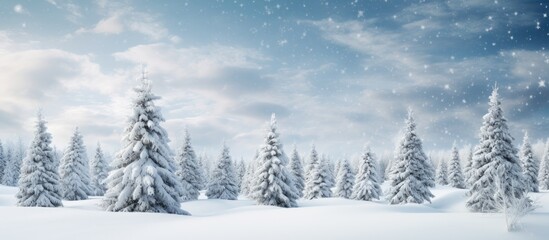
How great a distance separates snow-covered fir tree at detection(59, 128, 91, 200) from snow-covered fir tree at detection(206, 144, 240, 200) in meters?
Answer: 15.9

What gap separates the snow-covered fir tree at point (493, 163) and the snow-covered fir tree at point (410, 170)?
32.1 feet

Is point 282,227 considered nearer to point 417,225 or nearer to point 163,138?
point 417,225

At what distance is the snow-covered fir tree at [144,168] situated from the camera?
21.4 meters

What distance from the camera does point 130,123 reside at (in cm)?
2300

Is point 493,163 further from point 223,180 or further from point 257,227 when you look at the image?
point 223,180

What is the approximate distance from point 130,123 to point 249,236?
14115 mm

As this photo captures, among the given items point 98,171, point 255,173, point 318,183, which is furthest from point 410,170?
point 98,171

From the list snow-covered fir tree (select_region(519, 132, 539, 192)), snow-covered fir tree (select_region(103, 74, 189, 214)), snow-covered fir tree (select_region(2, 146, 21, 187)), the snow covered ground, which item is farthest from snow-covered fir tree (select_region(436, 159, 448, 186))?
snow-covered fir tree (select_region(2, 146, 21, 187))

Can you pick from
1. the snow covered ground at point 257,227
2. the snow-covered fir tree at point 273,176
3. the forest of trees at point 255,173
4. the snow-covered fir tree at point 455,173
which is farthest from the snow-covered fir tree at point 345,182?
the snow covered ground at point 257,227

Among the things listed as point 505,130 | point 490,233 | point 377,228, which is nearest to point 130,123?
point 377,228

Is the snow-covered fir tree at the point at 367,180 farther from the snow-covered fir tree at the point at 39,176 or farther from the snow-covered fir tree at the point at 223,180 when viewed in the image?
the snow-covered fir tree at the point at 39,176

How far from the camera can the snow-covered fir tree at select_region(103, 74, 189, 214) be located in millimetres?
21406

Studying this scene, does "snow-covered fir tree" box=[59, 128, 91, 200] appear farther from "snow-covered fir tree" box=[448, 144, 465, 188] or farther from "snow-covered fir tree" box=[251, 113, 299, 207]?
"snow-covered fir tree" box=[448, 144, 465, 188]

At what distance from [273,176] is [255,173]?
2.00 metres
